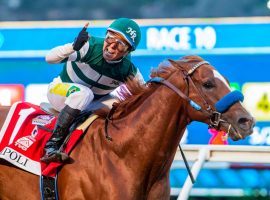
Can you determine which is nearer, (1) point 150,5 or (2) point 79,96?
(2) point 79,96

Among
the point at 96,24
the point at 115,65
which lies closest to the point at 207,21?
the point at 96,24

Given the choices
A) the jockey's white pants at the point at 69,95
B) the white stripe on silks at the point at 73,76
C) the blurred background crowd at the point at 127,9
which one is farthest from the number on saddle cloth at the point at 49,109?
the blurred background crowd at the point at 127,9

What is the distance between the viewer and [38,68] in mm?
9406

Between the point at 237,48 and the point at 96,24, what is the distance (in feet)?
5.32

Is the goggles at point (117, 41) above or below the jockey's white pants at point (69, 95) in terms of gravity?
above

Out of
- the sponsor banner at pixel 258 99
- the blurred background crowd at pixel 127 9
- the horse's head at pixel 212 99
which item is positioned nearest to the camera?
the horse's head at pixel 212 99

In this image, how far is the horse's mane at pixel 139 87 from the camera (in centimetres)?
481

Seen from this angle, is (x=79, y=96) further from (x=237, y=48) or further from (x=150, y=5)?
(x=150, y=5)

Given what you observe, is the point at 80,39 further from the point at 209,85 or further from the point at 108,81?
the point at 209,85

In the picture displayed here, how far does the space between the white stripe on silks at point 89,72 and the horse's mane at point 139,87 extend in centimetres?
24

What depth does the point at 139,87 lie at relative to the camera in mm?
4910

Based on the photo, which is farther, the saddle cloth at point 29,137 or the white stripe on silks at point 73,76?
the white stripe on silks at point 73,76

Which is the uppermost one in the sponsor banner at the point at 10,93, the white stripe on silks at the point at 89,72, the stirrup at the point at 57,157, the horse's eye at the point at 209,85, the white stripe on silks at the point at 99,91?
the horse's eye at the point at 209,85

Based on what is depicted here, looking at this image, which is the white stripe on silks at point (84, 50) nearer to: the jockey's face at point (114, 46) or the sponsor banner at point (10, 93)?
the jockey's face at point (114, 46)
